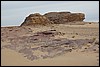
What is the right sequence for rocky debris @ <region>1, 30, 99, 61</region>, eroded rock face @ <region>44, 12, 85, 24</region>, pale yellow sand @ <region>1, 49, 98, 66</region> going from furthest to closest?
eroded rock face @ <region>44, 12, 85, 24</region> < rocky debris @ <region>1, 30, 99, 61</region> < pale yellow sand @ <region>1, 49, 98, 66</region>

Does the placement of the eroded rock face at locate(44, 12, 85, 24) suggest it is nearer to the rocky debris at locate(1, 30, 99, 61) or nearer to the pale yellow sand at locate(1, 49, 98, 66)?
the rocky debris at locate(1, 30, 99, 61)

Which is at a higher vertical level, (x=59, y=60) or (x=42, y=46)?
(x=59, y=60)

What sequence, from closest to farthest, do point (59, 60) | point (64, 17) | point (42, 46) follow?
point (59, 60), point (42, 46), point (64, 17)

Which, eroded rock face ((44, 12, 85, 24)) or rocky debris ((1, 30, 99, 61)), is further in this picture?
eroded rock face ((44, 12, 85, 24))

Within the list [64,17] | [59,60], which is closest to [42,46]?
[59,60]

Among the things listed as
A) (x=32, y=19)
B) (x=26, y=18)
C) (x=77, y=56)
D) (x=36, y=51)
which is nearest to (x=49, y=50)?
(x=36, y=51)

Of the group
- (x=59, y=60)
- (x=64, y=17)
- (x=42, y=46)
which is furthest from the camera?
(x=64, y=17)

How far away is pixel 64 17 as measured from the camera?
64.7ft

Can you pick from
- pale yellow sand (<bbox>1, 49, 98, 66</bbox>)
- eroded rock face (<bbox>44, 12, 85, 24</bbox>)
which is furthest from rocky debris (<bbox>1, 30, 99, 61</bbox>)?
eroded rock face (<bbox>44, 12, 85, 24</bbox>)

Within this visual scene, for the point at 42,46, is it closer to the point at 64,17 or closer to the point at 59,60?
the point at 59,60

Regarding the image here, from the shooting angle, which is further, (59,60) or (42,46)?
(42,46)

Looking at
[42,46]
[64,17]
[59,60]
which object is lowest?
[64,17]

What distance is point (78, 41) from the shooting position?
8.57 meters

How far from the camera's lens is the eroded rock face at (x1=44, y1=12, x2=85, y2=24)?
19.5 m
